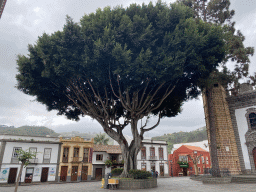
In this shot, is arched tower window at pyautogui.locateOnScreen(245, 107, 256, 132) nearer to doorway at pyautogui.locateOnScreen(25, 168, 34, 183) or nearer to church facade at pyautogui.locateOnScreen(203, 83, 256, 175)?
church facade at pyautogui.locateOnScreen(203, 83, 256, 175)

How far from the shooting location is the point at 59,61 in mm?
14273

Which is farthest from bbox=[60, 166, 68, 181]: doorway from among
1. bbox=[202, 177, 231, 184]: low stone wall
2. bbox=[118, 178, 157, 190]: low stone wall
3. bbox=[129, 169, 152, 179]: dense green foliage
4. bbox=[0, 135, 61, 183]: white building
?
bbox=[202, 177, 231, 184]: low stone wall

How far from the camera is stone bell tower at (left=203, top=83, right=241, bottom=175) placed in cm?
2084

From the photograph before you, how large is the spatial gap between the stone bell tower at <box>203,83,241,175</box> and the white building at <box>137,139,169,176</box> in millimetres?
16478

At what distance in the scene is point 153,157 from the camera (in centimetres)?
3606

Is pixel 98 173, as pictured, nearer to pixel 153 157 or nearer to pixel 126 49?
pixel 153 157

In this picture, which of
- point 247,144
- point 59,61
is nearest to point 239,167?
point 247,144

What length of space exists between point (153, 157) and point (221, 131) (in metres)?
17.0

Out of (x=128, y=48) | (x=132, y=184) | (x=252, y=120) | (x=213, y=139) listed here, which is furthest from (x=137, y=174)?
(x=252, y=120)

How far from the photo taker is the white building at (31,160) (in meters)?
25.1

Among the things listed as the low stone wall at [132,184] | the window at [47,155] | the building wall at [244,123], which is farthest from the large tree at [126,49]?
the window at [47,155]

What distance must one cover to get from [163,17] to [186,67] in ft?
14.4

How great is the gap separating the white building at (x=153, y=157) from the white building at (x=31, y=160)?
15166 mm

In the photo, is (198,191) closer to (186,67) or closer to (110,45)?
(186,67)
